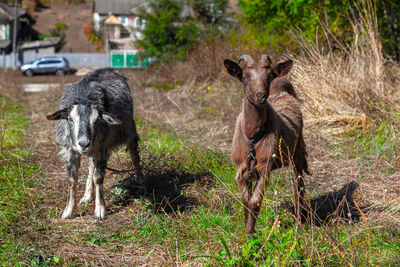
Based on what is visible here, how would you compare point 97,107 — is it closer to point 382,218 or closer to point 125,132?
point 125,132

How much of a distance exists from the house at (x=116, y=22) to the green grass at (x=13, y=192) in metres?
32.9

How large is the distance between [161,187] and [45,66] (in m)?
32.5

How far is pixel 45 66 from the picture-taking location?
35344mm

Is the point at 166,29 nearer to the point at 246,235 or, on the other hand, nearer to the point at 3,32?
the point at 246,235

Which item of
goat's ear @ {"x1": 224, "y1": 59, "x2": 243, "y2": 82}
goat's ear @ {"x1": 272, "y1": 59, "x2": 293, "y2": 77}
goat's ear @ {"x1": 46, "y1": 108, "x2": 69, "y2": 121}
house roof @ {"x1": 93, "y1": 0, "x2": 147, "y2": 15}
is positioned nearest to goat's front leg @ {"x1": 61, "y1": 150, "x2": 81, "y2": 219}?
goat's ear @ {"x1": 46, "y1": 108, "x2": 69, "y2": 121}

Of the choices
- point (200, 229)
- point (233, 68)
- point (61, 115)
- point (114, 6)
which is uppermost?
point (114, 6)

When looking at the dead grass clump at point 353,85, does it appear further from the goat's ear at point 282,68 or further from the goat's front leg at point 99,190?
the goat's front leg at point 99,190

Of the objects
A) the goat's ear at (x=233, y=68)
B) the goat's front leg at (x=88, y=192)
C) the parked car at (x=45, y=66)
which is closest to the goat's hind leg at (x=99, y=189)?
the goat's front leg at (x=88, y=192)

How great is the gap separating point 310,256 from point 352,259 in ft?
0.98

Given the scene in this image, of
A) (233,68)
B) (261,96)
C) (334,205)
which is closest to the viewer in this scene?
(261,96)

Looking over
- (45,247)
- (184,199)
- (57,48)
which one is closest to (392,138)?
(184,199)

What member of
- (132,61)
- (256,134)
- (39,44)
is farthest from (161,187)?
(39,44)

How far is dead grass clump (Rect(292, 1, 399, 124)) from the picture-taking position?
8008 mm

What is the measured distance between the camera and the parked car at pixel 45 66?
34.8m
